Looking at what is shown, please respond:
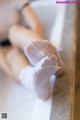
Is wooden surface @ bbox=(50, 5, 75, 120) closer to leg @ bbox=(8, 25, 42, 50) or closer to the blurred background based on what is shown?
the blurred background

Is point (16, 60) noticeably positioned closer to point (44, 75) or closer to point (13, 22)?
point (13, 22)

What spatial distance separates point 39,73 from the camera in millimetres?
781

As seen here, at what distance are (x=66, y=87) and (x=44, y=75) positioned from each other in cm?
11

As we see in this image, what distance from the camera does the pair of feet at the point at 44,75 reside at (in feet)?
2.51

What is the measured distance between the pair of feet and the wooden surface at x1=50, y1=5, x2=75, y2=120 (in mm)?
39

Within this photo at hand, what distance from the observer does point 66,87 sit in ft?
2.85

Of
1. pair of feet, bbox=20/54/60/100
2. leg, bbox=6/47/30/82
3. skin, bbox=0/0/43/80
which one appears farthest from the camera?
skin, bbox=0/0/43/80

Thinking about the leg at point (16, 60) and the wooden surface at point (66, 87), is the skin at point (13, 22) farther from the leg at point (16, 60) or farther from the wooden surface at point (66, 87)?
the wooden surface at point (66, 87)

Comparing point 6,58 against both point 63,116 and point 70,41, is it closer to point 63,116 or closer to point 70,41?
point 70,41

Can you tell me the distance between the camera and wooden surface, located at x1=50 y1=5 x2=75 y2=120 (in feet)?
2.54

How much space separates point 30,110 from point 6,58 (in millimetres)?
319

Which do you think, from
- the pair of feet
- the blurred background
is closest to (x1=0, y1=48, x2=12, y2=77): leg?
the blurred background

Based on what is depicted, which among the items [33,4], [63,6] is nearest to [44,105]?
[63,6]

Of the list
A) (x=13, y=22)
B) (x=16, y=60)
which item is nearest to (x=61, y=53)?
(x=16, y=60)
